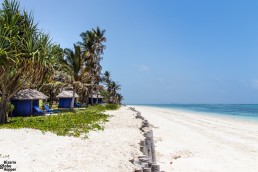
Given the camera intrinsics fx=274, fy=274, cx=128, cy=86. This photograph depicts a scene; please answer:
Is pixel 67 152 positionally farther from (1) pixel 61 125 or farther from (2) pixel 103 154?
(1) pixel 61 125

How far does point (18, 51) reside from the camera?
18.2 meters

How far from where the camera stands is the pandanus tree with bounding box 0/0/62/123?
687 inches

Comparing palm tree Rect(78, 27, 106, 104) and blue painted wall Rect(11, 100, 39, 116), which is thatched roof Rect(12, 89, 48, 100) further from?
palm tree Rect(78, 27, 106, 104)

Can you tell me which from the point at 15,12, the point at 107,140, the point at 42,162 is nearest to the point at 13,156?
the point at 42,162

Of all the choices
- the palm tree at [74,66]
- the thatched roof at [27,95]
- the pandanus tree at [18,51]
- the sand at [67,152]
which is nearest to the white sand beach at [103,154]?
the sand at [67,152]

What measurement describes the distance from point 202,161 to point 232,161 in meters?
1.50

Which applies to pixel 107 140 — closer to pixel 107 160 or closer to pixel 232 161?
pixel 107 160

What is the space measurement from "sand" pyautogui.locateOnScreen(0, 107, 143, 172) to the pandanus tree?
6.43m

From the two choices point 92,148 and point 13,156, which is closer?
point 13,156

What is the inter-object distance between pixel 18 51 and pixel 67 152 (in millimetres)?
11106

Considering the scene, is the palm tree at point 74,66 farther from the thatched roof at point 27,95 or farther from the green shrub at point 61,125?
the green shrub at point 61,125

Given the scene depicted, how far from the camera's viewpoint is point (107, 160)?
28.8ft

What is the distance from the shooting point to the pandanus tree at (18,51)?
17.5m

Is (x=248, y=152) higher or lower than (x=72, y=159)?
lower
